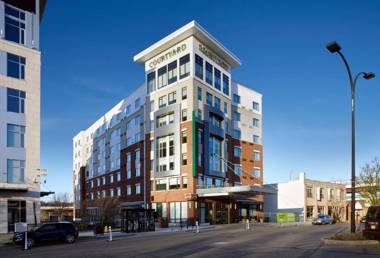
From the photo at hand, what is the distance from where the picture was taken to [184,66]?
57625mm

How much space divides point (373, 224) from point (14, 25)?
122 ft

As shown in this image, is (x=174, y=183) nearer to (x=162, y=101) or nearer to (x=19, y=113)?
(x=162, y=101)

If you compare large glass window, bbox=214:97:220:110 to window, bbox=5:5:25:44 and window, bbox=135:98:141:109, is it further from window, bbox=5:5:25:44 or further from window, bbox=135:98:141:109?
window, bbox=5:5:25:44

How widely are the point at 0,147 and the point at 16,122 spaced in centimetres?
295

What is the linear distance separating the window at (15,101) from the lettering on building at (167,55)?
24.4m

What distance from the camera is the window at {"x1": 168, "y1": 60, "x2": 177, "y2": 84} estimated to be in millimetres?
59156

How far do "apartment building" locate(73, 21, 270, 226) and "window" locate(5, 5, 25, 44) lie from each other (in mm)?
21794

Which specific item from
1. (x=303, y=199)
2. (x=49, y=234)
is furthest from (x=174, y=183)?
(x=49, y=234)

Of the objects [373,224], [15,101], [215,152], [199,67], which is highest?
[199,67]

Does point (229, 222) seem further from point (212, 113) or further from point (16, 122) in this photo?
point (16, 122)

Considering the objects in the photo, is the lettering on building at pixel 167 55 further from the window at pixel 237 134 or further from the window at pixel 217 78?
the window at pixel 237 134

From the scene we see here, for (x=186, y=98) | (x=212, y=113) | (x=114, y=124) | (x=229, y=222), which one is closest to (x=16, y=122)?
(x=186, y=98)

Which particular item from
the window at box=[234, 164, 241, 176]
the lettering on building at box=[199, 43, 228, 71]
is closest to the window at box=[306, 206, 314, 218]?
the window at box=[234, 164, 241, 176]

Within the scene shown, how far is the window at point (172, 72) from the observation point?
59156 mm
